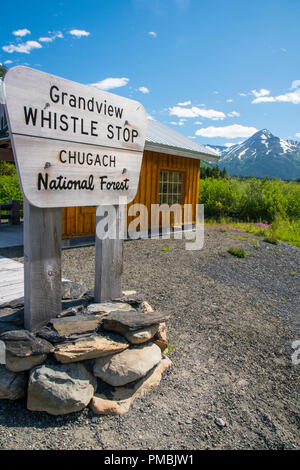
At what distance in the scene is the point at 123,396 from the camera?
7.68 ft

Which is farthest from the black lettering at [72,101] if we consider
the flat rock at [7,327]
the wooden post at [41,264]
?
the flat rock at [7,327]

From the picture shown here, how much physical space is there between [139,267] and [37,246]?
3.65 meters

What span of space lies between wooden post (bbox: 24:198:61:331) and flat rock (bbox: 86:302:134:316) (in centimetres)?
31

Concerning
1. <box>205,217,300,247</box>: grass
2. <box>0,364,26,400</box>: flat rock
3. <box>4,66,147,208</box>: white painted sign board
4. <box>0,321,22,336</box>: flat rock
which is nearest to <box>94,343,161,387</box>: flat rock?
<box>0,364,26,400</box>: flat rock

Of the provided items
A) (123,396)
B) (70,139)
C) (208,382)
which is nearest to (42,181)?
(70,139)

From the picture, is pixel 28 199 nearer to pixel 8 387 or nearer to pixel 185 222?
pixel 8 387

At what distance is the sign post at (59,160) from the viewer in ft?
6.79

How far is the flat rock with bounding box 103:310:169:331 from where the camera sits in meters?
2.44

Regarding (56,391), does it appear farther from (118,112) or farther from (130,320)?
(118,112)

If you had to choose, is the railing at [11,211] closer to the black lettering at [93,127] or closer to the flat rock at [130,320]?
the black lettering at [93,127]

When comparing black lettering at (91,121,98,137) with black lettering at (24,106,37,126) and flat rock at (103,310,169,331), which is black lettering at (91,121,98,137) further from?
flat rock at (103,310,169,331)

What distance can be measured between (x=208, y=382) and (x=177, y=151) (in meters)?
7.89

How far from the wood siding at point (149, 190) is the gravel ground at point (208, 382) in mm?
2392

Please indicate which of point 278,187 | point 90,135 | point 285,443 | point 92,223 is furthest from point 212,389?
point 278,187
